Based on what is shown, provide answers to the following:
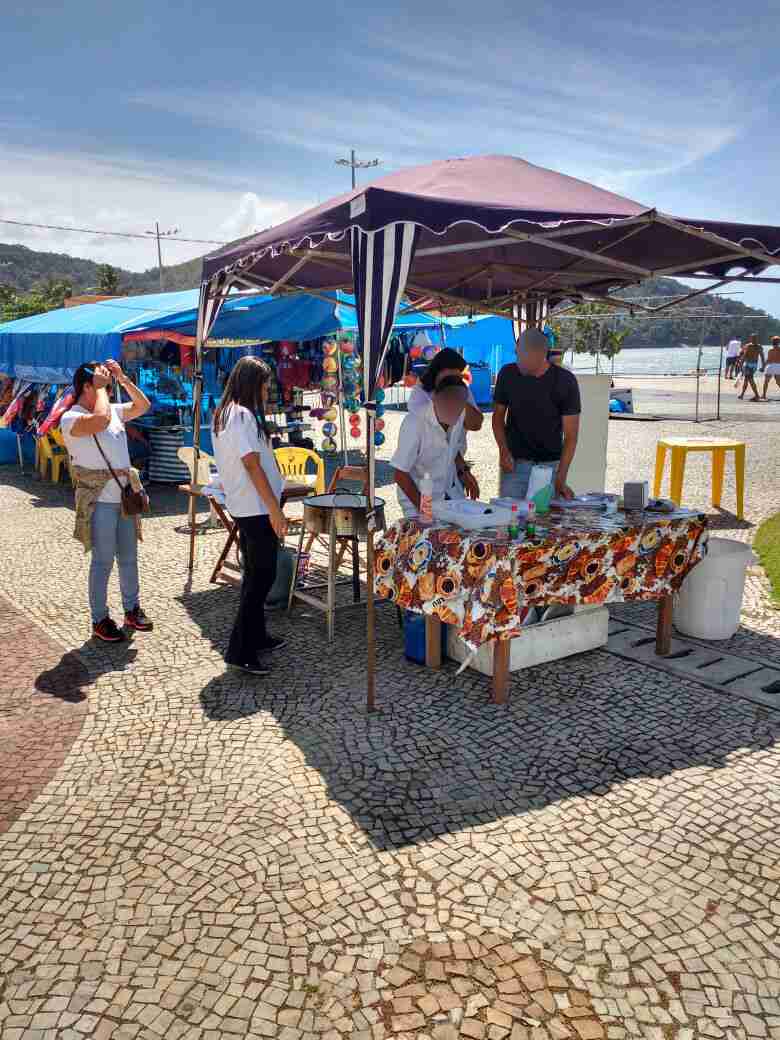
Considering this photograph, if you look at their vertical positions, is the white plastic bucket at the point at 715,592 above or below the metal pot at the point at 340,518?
below

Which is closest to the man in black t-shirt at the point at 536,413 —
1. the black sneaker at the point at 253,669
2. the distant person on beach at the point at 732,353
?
the black sneaker at the point at 253,669

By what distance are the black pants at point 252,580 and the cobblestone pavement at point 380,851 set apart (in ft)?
0.67

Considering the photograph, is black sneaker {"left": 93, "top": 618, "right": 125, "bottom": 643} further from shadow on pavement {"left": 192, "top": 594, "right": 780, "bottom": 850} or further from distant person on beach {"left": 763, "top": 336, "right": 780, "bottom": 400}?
distant person on beach {"left": 763, "top": 336, "right": 780, "bottom": 400}

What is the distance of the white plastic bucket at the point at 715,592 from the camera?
4969 millimetres

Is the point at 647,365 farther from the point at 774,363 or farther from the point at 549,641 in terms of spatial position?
the point at 549,641

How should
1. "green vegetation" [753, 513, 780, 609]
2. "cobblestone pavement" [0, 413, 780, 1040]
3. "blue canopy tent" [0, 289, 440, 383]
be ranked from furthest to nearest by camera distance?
"blue canopy tent" [0, 289, 440, 383] < "green vegetation" [753, 513, 780, 609] < "cobblestone pavement" [0, 413, 780, 1040]

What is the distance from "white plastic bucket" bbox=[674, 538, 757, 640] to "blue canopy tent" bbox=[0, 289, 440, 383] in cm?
614

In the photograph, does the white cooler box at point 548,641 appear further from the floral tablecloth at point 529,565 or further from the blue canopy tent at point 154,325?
the blue canopy tent at point 154,325

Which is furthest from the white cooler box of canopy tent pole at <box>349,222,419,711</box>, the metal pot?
canopy tent pole at <box>349,222,419,711</box>

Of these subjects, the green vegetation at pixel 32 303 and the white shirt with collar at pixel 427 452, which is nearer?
the white shirt with collar at pixel 427 452

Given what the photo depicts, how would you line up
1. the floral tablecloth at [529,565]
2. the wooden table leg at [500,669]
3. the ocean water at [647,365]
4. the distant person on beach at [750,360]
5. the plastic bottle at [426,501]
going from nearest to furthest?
the floral tablecloth at [529,565]
the wooden table leg at [500,669]
the plastic bottle at [426,501]
the distant person on beach at [750,360]
the ocean water at [647,365]

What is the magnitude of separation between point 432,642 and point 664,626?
1457mm

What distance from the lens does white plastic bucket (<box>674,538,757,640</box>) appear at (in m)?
4.97

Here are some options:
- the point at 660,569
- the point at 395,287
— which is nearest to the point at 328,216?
the point at 395,287
